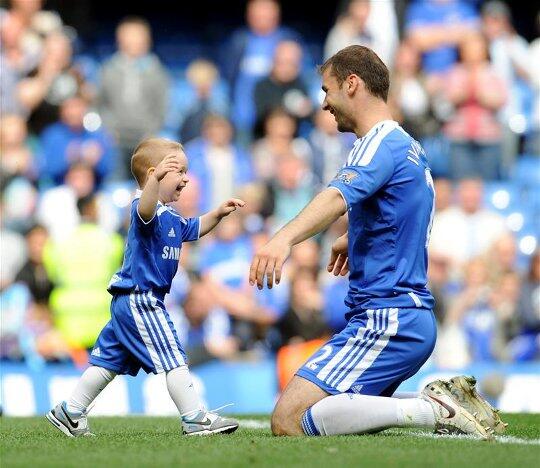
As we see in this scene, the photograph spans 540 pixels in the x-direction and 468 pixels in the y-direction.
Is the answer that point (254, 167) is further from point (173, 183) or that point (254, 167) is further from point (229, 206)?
point (173, 183)

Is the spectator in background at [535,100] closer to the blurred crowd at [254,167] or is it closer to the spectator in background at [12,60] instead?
the blurred crowd at [254,167]

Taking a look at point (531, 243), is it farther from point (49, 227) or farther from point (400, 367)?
point (400, 367)

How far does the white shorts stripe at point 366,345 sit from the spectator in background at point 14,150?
7.78m

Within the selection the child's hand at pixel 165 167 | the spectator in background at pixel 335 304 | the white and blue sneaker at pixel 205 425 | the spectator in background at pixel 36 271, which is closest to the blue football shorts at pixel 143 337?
the white and blue sneaker at pixel 205 425

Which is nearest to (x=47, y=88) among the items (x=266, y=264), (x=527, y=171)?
(x=527, y=171)

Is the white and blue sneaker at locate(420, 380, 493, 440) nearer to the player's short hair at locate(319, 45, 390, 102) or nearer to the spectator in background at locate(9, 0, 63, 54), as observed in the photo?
the player's short hair at locate(319, 45, 390, 102)

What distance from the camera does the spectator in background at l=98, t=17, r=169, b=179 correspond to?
45.2 ft

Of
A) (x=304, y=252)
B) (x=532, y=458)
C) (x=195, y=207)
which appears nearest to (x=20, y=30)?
(x=195, y=207)

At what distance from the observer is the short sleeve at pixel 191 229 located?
6.36 m

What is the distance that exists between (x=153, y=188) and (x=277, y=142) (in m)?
8.25

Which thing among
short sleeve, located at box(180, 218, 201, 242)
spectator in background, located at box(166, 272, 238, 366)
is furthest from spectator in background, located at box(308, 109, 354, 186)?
short sleeve, located at box(180, 218, 201, 242)

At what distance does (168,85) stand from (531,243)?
15.3 feet

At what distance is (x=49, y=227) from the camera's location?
12492mm

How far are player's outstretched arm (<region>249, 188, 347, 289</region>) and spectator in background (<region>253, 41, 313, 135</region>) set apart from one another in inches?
342
